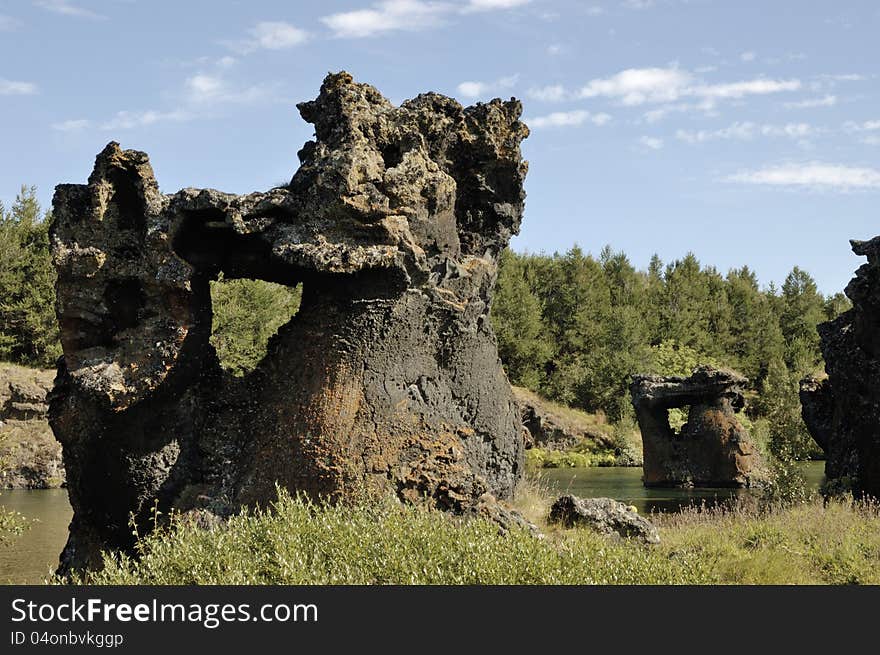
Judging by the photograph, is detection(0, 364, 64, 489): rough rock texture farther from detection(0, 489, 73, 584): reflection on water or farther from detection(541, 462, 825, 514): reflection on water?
detection(541, 462, 825, 514): reflection on water

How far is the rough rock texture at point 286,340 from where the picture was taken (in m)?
10.9

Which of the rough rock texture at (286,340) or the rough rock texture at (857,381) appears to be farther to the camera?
the rough rock texture at (857,381)

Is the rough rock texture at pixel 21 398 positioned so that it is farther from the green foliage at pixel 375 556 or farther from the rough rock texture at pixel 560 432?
the green foliage at pixel 375 556

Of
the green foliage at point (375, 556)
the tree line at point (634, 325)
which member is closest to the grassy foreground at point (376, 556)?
the green foliage at point (375, 556)

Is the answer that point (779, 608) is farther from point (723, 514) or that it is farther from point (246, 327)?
point (246, 327)

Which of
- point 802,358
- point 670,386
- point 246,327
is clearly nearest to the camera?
point 670,386

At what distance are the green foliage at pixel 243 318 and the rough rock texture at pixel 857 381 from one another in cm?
3035

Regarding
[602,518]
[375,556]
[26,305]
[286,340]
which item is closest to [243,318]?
[26,305]

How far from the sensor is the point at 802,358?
227ft

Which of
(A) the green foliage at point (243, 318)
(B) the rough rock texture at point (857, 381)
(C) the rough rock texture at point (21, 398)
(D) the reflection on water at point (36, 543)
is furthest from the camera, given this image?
(A) the green foliage at point (243, 318)

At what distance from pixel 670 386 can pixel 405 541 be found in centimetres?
2385

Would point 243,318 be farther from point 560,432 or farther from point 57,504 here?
point 57,504

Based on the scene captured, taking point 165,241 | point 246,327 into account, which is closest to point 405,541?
point 165,241

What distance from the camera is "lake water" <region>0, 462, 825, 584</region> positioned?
14383 mm
